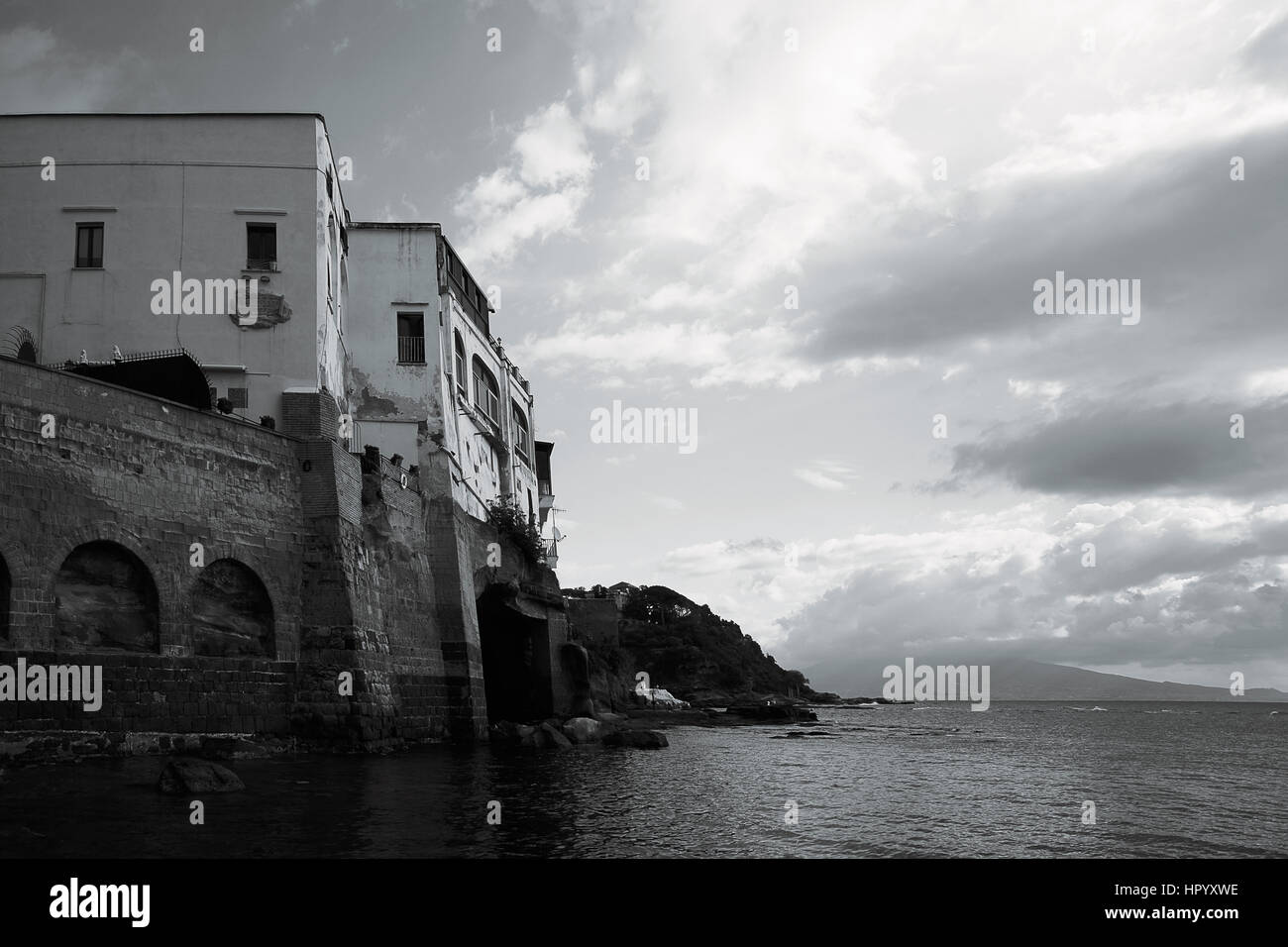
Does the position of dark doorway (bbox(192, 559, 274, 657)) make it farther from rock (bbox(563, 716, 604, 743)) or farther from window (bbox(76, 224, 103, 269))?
rock (bbox(563, 716, 604, 743))

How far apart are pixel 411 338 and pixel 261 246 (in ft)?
28.8

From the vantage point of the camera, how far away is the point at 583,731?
3359 cm

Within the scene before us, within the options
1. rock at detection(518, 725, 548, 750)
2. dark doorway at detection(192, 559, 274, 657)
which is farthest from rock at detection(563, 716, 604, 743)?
dark doorway at detection(192, 559, 274, 657)

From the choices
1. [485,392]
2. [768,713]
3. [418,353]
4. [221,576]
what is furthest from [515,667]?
[768,713]

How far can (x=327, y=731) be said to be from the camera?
23.6 meters

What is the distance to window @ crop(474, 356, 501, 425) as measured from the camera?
43.5 metres

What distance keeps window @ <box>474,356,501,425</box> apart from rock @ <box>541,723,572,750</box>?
52.9 ft

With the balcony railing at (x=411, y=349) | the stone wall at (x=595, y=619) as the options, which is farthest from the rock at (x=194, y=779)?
the stone wall at (x=595, y=619)

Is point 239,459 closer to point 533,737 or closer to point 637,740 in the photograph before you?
point 533,737

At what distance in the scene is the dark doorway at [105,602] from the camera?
65.0 ft
